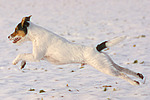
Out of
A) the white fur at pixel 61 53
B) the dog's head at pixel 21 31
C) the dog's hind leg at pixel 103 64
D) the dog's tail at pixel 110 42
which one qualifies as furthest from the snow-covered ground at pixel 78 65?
the dog's head at pixel 21 31

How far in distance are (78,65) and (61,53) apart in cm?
418

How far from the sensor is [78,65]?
9250 mm

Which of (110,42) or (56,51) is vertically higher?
(110,42)

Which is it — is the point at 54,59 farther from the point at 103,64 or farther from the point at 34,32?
the point at 103,64

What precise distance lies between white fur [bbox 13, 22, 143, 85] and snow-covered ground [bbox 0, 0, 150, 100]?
0.97 meters

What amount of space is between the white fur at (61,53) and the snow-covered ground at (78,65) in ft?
3.20

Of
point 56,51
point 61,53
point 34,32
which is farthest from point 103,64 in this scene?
point 34,32

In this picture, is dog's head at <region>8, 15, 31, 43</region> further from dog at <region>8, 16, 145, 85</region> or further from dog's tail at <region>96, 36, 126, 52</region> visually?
dog's tail at <region>96, 36, 126, 52</region>

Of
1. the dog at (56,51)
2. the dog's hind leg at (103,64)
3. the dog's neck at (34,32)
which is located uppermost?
the dog's neck at (34,32)

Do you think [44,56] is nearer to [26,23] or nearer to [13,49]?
[26,23]

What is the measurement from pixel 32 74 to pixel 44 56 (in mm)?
3063

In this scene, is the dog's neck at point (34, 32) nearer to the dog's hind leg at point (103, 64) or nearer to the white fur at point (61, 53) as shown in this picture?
the white fur at point (61, 53)

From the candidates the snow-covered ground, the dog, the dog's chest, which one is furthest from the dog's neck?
the snow-covered ground

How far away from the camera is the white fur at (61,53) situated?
5.11 metres
